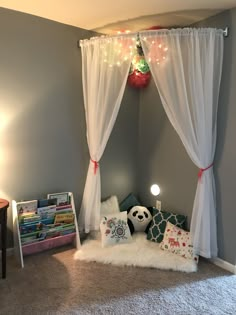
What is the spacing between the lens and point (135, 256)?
2787 mm

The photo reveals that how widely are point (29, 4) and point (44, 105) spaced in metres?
0.86

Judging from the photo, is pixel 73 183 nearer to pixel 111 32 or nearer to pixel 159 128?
pixel 159 128

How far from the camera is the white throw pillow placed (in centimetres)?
325

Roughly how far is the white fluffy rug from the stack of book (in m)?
0.27

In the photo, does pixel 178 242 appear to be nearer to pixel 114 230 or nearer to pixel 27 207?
pixel 114 230

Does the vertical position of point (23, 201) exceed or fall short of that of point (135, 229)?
it exceeds it

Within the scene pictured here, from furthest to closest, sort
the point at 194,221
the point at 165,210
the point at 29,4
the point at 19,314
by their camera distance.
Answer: the point at 165,210 < the point at 194,221 < the point at 29,4 < the point at 19,314

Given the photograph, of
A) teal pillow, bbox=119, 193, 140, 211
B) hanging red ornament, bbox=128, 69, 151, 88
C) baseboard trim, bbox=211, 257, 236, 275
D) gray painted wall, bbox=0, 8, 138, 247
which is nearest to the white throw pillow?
teal pillow, bbox=119, 193, 140, 211

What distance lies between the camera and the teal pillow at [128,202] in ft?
11.5

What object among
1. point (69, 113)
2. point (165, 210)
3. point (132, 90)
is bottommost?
point (165, 210)

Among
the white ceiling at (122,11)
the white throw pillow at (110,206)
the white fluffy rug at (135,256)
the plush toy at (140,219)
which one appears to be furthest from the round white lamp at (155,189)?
the white ceiling at (122,11)

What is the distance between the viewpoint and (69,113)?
3.03m

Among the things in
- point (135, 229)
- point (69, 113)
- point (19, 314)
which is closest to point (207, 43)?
point (69, 113)

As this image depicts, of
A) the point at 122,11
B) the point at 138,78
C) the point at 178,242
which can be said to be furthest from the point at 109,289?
the point at 122,11
